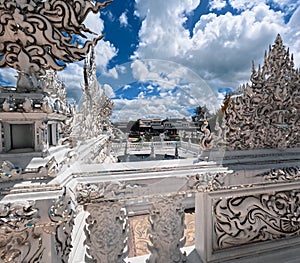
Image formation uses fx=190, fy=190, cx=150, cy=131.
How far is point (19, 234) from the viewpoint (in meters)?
0.72

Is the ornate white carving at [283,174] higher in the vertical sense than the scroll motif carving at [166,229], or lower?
higher

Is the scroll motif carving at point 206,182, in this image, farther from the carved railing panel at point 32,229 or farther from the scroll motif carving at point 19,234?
the scroll motif carving at point 19,234

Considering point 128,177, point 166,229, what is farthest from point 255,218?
point 128,177

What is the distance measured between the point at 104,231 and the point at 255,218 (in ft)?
3.35

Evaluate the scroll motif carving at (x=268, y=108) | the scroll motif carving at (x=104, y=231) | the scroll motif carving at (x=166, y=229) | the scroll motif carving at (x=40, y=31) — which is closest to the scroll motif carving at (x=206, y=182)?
the scroll motif carving at (x=166, y=229)

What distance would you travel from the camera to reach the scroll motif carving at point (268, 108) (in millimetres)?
1339

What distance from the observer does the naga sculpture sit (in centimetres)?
76

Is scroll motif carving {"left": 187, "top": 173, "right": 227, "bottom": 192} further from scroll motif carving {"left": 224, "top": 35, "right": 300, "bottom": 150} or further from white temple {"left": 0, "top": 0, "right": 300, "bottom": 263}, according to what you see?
scroll motif carving {"left": 224, "top": 35, "right": 300, "bottom": 150}

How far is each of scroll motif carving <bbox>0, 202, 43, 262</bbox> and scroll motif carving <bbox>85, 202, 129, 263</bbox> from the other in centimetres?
27

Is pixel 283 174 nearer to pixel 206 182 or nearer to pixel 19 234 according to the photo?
pixel 206 182

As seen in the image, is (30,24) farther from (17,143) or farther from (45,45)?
(17,143)

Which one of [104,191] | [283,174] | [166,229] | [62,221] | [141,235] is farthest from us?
[141,235]

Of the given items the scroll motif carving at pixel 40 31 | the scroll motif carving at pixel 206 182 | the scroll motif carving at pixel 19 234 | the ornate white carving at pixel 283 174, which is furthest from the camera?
the ornate white carving at pixel 283 174

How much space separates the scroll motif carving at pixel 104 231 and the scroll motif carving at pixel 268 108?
34.7 inches
